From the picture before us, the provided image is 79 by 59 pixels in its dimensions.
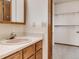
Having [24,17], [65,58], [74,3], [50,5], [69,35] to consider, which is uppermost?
[74,3]

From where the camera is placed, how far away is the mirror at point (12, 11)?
1695 millimetres

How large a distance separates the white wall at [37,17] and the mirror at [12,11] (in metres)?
0.15

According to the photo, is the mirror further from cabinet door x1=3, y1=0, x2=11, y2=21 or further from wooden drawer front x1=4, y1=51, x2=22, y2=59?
wooden drawer front x1=4, y1=51, x2=22, y2=59

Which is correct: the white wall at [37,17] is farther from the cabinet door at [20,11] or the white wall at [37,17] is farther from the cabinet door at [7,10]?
the cabinet door at [7,10]

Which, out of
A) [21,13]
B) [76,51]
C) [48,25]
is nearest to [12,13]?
[21,13]

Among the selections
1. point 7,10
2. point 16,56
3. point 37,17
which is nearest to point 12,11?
point 7,10

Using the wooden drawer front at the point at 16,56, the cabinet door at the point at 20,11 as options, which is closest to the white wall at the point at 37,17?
the cabinet door at the point at 20,11

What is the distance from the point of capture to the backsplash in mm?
1704

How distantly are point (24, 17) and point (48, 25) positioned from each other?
57 cm

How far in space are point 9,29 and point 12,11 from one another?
13.1 inches

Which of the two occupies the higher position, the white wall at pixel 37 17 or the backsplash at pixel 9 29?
the white wall at pixel 37 17

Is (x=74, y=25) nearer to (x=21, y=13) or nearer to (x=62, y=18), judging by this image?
(x=62, y=18)

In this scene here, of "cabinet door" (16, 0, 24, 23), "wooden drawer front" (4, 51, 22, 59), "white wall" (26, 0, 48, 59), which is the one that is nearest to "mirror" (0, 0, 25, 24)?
"cabinet door" (16, 0, 24, 23)

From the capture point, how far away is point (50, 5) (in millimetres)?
2080
